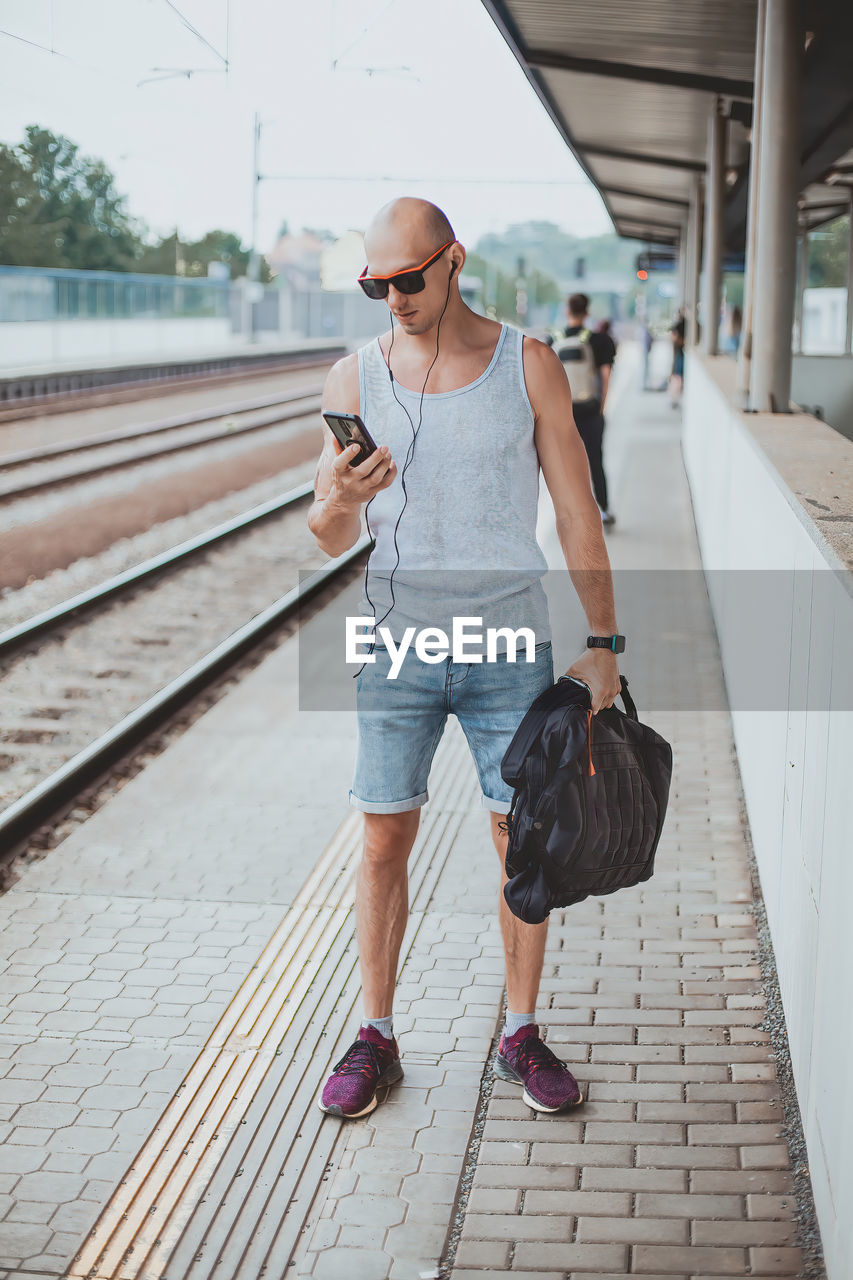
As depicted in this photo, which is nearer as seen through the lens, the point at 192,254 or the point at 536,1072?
the point at 536,1072

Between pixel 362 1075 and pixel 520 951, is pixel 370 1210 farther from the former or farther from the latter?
pixel 520 951

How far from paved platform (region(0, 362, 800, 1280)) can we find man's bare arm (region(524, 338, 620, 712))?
1.00 metres

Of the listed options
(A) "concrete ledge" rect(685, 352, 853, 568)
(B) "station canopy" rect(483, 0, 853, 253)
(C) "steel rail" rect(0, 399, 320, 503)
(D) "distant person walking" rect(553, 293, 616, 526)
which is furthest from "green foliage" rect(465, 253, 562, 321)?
(A) "concrete ledge" rect(685, 352, 853, 568)

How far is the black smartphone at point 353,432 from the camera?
8.41 feet

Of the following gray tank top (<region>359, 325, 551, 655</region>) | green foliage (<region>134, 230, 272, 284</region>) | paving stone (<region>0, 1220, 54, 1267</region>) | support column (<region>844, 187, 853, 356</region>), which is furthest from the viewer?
support column (<region>844, 187, 853, 356</region>)

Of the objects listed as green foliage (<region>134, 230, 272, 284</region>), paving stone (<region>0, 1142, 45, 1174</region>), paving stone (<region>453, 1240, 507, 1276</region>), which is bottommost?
paving stone (<region>0, 1142, 45, 1174</region>)

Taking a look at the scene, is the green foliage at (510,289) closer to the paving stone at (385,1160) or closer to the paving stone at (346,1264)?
the paving stone at (385,1160)

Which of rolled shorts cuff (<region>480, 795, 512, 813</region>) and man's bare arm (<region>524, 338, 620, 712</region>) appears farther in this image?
rolled shorts cuff (<region>480, 795, 512, 813</region>)

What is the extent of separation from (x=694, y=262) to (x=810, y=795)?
1962cm

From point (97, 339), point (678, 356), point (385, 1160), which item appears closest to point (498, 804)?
point (385, 1160)

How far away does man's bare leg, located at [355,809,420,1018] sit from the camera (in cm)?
306

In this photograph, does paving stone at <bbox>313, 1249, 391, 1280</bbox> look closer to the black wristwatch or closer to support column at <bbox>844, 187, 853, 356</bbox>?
the black wristwatch

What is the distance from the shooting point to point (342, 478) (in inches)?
101

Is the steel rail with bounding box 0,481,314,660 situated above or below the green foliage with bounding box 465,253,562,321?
below
